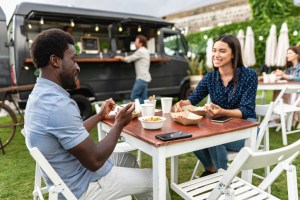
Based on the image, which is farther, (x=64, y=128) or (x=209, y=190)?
(x=209, y=190)

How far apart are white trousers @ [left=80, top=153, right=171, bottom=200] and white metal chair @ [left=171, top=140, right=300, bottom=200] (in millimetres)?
226

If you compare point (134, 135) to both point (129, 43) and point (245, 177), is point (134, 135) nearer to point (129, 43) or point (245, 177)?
point (245, 177)

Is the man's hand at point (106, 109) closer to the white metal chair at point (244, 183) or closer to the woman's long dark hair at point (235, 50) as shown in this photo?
the white metal chair at point (244, 183)

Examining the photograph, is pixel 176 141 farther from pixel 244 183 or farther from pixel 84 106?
pixel 84 106

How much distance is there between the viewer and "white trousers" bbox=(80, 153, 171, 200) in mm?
1485

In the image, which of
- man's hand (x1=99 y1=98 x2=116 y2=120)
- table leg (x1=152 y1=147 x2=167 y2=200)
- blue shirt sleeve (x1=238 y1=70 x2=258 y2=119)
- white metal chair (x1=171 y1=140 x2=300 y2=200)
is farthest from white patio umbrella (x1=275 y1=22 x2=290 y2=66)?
table leg (x1=152 y1=147 x2=167 y2=200)

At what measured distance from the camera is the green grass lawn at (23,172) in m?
2.62

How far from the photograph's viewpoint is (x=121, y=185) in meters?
1.54

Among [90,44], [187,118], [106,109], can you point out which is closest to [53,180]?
[106,109]

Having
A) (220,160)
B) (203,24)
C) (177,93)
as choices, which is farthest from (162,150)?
(203,24)

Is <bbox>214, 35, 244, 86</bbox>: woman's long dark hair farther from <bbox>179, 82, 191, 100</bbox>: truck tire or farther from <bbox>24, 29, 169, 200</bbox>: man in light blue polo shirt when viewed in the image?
<bbox>179, 82, 191, 100</bbox>: truck tire

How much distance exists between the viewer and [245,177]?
2.04m

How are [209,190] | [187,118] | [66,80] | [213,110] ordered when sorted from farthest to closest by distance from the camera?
1. [213,110]
2. [187,118]
3. [209,190]
4. [66,80]

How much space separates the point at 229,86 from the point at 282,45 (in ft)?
21.5
